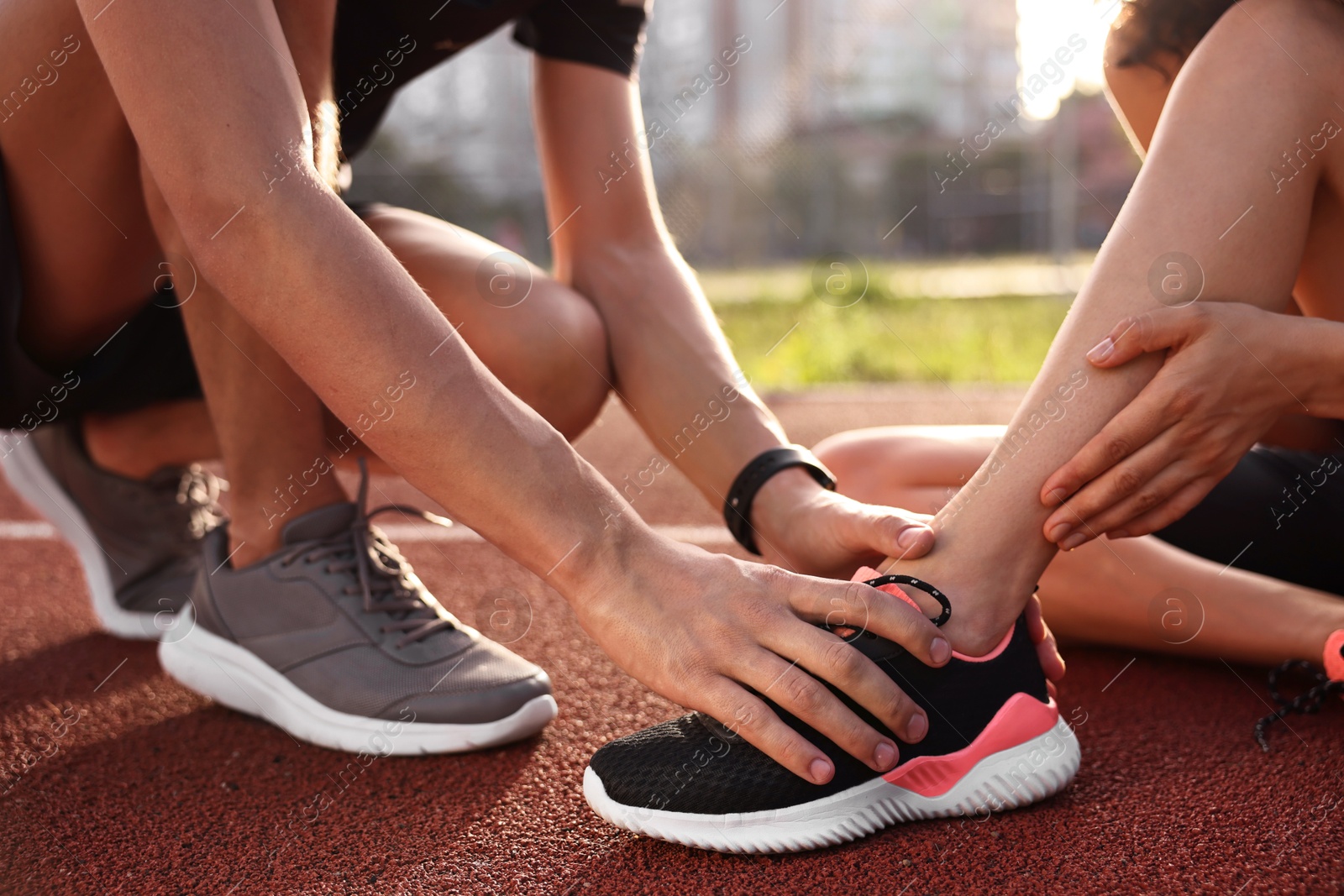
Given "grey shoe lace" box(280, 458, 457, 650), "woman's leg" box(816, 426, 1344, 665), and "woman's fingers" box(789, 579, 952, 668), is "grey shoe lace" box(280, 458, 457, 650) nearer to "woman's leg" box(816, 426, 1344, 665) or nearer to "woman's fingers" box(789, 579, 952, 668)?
"woman's fingers" box(789, 579, 952, 668)

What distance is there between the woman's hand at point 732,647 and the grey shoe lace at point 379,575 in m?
0.44

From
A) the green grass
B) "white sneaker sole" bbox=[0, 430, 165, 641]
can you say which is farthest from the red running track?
the green grass

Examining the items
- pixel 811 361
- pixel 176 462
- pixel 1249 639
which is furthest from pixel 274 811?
pixel 811 361

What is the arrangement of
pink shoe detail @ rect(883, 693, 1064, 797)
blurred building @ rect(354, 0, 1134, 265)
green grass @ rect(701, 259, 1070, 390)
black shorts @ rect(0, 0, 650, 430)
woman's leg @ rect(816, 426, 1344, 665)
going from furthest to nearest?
blurred building @ rect(354, 0, 1134, 265) → green grass @ rect(701, 259, 1070, 390) → black shorts @ rect(0, 0, 650, 430) → woman's leg @ rect(816, 426, 1344, 665) → pink shoe detail @ rect(883, 693, 1064, 797)

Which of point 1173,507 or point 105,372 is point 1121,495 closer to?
point 1173,507

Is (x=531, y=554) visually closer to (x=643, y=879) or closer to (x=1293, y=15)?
(x=643, y=879)

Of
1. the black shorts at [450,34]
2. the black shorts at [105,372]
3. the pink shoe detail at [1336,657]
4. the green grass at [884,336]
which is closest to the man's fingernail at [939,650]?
the pink shoe detail at [1336,657]

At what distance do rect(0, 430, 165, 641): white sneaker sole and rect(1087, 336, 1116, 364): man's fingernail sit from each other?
4.65 ft

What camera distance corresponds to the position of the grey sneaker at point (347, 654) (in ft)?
3.83

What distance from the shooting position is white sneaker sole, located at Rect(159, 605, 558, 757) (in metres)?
1.16

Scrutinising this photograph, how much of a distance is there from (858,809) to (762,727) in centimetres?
14

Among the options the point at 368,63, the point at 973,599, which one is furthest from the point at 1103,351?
the point at 368,63

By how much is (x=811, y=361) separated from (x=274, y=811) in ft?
15.4

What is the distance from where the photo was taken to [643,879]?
887mm
